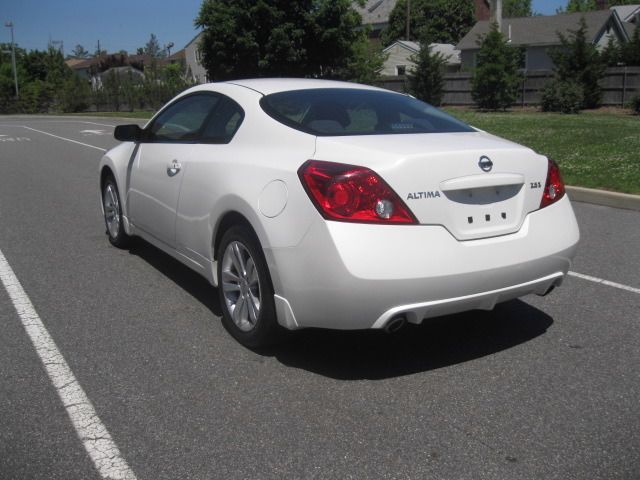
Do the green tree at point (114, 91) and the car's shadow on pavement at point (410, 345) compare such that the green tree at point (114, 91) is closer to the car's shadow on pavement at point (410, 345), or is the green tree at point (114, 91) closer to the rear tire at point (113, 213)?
the rear tire at point (113, 213)

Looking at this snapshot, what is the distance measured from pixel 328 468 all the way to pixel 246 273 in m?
1.51

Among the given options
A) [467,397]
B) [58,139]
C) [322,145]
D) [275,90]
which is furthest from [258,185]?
[58,139]

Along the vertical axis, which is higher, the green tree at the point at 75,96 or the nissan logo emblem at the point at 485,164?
the green tree at the point at 75,96

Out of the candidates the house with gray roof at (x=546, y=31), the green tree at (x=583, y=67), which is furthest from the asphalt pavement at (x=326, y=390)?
the house with gray roof at (x=546, y=31)

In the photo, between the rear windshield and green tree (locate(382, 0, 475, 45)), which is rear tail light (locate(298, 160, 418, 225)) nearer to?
the rear windshield

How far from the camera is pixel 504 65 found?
27172 mm

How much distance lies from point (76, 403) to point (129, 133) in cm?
279

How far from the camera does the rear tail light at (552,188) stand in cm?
409

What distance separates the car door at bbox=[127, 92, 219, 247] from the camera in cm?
498

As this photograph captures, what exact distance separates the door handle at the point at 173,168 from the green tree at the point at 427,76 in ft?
77.0

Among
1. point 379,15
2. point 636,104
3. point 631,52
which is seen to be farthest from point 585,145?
point 379,15

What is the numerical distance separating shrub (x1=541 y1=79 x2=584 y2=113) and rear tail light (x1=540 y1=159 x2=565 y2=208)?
2216 cm

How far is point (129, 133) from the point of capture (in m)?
5.72

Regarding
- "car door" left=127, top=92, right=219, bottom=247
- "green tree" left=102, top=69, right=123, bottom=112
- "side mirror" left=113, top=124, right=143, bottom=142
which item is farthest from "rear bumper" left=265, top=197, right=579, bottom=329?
"green tree" left=102, top=69, right=123, bottom=112
